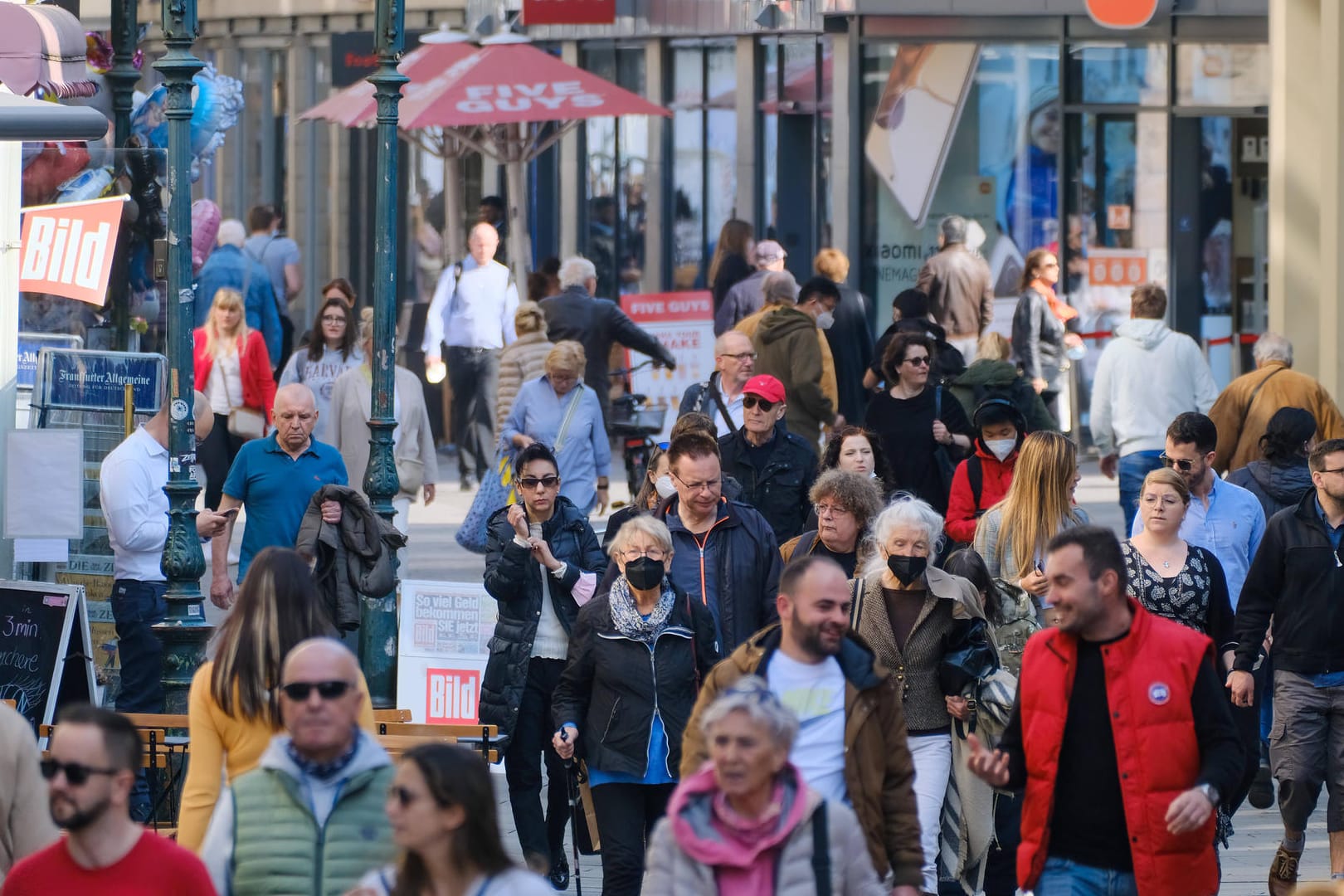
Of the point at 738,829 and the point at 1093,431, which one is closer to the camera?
the point at 738,829

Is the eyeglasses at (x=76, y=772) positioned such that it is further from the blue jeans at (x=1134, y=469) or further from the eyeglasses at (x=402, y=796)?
the blue jeans at (x=1134, y=469)

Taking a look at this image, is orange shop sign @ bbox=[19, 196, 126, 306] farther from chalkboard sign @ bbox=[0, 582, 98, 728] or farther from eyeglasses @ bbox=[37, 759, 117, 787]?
eyeglasses @ bbox=[37, 759, 117, 787]

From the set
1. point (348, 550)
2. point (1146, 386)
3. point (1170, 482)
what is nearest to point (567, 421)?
point (348, 550)

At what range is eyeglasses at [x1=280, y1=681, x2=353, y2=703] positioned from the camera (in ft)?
18.6

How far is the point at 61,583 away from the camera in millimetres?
11672

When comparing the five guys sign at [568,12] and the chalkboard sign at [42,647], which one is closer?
the chalkboard sign at [42,647]

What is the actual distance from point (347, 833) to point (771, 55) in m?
21.6

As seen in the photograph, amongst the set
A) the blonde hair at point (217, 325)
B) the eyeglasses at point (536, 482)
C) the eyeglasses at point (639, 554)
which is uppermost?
the blonde hair at point (217, 325)

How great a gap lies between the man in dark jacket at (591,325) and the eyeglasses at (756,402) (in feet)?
18.6

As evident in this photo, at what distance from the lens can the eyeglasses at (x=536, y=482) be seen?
9664mm

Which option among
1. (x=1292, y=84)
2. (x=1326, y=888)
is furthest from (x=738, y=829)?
(x=1292, y=84)

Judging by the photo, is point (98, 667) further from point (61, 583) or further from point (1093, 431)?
point (1093, 431)

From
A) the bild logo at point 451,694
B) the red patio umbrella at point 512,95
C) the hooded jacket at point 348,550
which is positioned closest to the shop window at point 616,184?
the red patio umbrella at point 512,95

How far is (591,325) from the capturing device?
1747 cm
